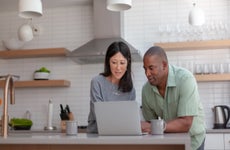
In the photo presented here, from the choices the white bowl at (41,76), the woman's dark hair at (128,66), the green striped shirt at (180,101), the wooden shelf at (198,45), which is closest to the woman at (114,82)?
the woman's dark hair at (128,66)

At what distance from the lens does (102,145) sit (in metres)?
1.66

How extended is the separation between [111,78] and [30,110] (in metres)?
2.59

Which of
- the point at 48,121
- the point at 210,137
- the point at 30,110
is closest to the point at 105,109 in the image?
the point at 210,137

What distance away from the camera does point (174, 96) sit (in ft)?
6.73

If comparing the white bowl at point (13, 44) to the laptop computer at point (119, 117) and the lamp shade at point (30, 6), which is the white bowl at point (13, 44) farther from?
the laptop computer at point (119, 117)

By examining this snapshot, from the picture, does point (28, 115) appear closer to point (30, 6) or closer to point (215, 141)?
point (30, 6)

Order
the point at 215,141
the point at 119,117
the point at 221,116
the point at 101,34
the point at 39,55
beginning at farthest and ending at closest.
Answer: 1. the point at 39,55
2. the point at 101,34
3. the point at 221,116
4. the point at 215,141
5. the point at 119,117

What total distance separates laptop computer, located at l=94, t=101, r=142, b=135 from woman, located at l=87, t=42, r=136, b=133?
36cm

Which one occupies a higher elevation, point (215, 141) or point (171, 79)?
point (171, 79)

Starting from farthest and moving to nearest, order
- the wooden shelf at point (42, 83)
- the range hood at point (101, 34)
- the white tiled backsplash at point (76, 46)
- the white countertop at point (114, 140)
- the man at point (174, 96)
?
1. the wooden shelf at point (42, 83)
2. the white tiled backsplash at point (76, 46)
3. the range hood at point (101, 34)
4. the man at point (174, 96)
5. the white countertop at point (114, 140)

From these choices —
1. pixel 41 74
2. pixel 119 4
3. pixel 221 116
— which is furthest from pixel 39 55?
pixel 221 116

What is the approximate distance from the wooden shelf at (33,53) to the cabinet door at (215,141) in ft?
6.48

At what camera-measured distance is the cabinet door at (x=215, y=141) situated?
11.5 ft

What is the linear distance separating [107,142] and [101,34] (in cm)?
276
